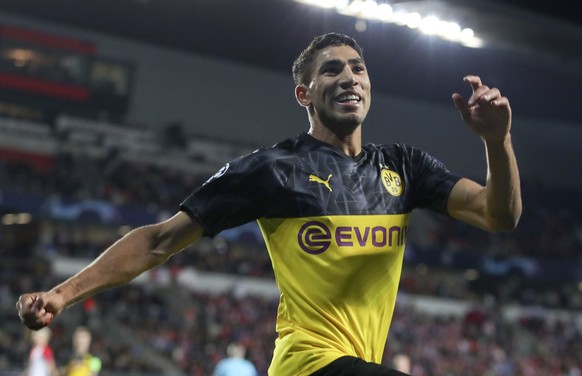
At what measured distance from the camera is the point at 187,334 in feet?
72.8

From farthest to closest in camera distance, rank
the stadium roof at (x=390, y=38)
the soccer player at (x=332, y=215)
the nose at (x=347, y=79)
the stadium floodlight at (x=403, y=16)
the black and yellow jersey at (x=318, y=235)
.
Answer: the stadium roof at (x=390, y=38) → the stadium floodlight at (x=403, y=16) → the nose at (x=347, y=79) → the black and yellow jersey at (x=318, y=235) → the soccer player at (x=332, y=215)

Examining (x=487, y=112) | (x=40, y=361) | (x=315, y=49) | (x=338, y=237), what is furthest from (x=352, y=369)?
(x=40, y=361)

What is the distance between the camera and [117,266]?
3.38 metres

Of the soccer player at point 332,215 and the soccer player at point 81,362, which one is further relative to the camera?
the soccer player at point 81,362

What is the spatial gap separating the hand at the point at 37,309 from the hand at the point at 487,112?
1603 millimetres

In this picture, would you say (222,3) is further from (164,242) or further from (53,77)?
(164,242)

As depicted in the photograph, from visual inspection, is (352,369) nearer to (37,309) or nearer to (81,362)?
(37,309)

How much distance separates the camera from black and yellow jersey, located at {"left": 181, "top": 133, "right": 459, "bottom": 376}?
345cm

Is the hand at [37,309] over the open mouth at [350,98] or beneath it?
beneath

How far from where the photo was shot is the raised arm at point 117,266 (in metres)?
3.12

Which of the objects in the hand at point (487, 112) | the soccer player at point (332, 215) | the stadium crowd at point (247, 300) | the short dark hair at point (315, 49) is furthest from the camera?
the stadium crowd at point (247, 300)

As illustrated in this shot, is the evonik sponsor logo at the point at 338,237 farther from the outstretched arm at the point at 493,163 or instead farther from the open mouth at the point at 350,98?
the open mouth at the point at 350,98

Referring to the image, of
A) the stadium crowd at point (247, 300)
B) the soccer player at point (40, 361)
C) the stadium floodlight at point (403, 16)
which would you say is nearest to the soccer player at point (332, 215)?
the soccer player at point (40, 361)

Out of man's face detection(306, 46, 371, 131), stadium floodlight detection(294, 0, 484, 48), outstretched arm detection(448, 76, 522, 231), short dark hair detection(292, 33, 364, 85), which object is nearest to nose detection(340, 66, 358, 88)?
man's face detection(306, 46, 371, 131)
